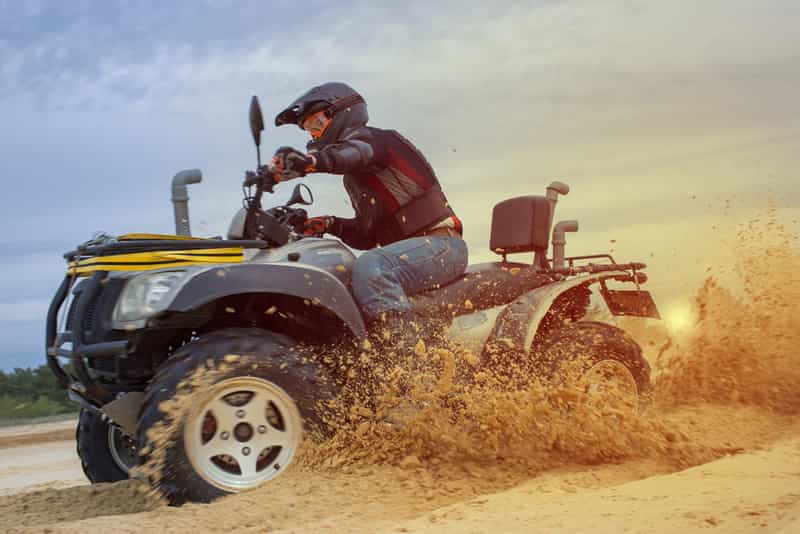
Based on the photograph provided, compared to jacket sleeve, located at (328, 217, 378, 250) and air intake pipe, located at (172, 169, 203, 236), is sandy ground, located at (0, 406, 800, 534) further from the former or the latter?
jacket sleeve, located at (328, 217, 378, 250)

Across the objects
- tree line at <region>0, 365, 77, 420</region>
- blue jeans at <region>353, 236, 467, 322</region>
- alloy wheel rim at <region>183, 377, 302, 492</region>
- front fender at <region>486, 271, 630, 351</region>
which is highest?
blue jeans at <region>353, 236, 467, 322</region>

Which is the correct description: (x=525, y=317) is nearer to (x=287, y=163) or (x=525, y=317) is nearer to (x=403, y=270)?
(x=403, y=270)

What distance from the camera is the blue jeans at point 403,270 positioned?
5297mm

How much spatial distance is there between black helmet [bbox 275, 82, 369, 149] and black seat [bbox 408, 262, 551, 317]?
1.12m


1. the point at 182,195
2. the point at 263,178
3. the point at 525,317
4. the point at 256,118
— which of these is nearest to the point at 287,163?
the point at 263,178

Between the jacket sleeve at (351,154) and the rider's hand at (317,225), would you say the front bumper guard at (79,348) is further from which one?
the rider's hand at (317,225)

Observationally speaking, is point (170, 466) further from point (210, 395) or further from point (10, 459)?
point (10, 459)

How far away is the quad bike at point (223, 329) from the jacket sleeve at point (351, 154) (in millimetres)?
406

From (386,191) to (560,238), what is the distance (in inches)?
57.9

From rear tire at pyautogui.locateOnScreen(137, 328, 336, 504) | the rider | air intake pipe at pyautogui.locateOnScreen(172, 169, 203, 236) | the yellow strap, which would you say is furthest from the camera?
air intake pipe at pyautogui.locateOnScreen(172, 169, 203, 236)

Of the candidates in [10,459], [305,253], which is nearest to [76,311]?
[305,253]

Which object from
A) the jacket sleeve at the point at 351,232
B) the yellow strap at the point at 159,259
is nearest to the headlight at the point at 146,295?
the yellow strap at the point at 159,259

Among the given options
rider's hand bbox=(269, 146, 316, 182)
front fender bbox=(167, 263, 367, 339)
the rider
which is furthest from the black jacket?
front fender bbox=(167, 263, 367, 339)

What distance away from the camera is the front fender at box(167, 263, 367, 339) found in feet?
15.5
